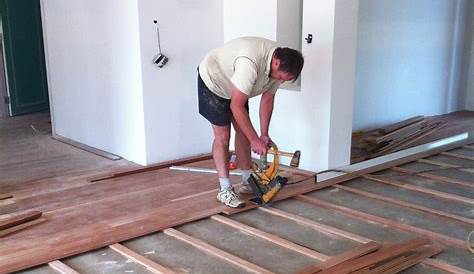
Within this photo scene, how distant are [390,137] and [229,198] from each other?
248 centimetres

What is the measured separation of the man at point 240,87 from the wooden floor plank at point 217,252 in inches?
21.0

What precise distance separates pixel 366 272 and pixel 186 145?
2.60 m

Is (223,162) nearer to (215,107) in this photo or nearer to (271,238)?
(215,107)

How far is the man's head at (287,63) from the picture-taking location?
10.1ft

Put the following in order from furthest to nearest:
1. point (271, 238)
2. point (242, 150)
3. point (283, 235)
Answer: point (242, 150) → point (283, 235) → point (271, 238)

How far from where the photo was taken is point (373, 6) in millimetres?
5676

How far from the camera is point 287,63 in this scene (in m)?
3.09

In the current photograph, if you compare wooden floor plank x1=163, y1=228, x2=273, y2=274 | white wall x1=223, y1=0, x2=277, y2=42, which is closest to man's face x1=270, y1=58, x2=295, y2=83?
wooden floor plank x1=163, y1=228, x2=273, y2=274

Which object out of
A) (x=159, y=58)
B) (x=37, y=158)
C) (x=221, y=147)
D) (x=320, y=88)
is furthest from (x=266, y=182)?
(x=37, y=158)

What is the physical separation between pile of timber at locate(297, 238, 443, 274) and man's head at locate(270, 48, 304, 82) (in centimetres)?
107

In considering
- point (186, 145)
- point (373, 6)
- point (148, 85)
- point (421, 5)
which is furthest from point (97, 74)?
point (421, 5)

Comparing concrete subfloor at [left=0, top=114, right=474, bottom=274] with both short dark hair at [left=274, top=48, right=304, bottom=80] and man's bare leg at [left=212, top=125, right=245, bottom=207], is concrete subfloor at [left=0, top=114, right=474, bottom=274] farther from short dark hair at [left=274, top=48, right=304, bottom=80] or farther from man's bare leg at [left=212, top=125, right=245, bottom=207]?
short dark hair at [left=274, top=48, right=304, bottom=80]

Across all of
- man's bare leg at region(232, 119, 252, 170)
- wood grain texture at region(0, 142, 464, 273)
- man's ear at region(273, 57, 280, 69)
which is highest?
man's ear at region(273, 57, 280, 69)

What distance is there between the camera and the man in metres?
3.11
